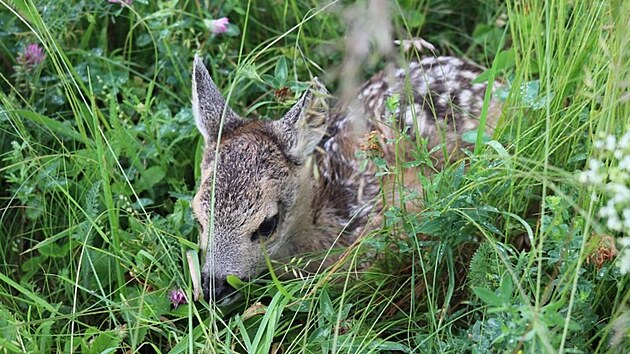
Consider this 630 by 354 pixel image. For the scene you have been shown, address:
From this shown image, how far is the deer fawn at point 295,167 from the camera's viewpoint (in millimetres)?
3496

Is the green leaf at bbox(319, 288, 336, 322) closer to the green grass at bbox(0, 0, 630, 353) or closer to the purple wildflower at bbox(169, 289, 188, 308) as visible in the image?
the green grass at bbox(0, 0, 630, 353)

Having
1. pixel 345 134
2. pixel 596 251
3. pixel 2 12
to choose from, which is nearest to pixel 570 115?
pixel 596 251

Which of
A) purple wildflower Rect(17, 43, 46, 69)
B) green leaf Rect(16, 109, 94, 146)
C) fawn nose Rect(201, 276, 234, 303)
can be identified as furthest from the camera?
purple wildflower Rect(17, 43, 46, 69)

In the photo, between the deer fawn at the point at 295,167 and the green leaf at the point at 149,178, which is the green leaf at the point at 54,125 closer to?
the green leaf at the point at 149,178

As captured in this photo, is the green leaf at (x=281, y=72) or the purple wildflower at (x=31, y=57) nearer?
the green leaf at (x=281, y=72)

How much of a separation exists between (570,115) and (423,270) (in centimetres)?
73

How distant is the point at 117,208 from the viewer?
12.0 ft

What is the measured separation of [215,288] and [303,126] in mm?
796

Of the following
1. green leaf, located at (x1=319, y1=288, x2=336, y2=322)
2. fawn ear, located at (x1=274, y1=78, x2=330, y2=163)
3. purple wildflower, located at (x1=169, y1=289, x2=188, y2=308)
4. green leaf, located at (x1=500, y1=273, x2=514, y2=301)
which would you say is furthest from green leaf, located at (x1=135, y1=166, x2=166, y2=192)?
green leaf, located at (x1=500, y1=273, x2=514, y2=301)

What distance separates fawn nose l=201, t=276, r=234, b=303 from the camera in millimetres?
3393

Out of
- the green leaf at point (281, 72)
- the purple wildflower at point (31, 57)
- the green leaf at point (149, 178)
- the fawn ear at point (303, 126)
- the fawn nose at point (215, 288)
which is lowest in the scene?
the fawn nose at point (215, 288)

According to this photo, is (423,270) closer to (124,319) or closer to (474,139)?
(474,139)

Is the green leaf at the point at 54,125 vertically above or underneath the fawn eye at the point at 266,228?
above

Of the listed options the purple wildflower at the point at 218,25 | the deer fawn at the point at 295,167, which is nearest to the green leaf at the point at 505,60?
the deer fawn at the point at 295,167
